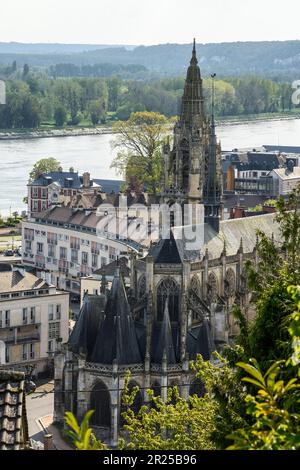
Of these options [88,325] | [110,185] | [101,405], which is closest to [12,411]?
[101,405]

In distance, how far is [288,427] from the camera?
11953mm

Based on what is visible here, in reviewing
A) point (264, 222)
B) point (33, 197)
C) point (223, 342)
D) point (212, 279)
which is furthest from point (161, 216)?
point (33, 197)

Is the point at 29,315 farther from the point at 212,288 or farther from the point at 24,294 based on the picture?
the point at 212,288

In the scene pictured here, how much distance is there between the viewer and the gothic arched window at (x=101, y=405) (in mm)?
39031

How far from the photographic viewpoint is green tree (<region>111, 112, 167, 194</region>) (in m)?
93.0

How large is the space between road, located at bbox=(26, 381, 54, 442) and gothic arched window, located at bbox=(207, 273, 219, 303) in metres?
6.87

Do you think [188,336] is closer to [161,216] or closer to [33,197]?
[161,216]

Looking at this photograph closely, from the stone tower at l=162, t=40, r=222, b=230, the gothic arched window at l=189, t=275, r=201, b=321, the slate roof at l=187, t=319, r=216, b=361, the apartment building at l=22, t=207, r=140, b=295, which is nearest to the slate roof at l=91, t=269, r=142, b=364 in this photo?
the slate roof at l=187, t=319, r=216, b=361

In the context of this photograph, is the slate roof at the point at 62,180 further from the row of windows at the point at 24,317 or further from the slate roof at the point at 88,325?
the slate roof at the point at 88,325

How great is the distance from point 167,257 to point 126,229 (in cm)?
2161

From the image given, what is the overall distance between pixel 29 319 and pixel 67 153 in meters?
110

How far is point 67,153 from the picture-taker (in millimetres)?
156000

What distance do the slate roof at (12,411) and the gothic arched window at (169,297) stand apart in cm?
2773

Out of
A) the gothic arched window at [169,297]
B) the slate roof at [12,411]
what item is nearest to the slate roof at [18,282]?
the gothic arched window at [169,297]
